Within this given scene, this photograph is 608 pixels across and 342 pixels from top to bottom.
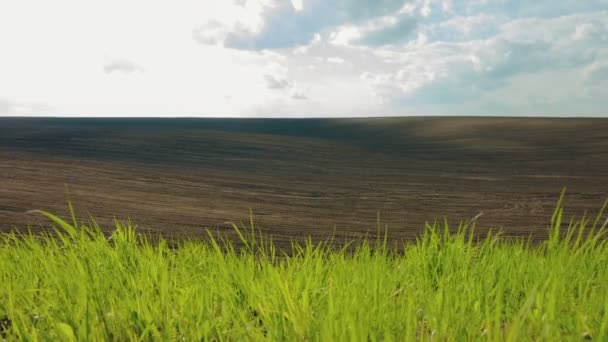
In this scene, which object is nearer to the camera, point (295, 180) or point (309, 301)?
point (309, 301)

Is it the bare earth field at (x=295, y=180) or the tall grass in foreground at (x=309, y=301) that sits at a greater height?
the tall grass in foreground at (x=309, y=301)

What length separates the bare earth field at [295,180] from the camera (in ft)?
17.6

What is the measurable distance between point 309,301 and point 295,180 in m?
7.22

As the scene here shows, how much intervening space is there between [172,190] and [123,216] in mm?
1748

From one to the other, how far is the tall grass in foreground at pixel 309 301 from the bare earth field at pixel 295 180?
260cm

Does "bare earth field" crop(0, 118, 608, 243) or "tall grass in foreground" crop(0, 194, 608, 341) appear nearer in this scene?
"tall grass in foreground" crop(0, 194, 608, 341)

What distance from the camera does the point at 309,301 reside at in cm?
150

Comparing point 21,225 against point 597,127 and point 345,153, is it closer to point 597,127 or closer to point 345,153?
point 345,153

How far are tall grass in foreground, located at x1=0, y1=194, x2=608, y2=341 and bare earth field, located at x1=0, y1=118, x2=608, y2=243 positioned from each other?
8.53 ft

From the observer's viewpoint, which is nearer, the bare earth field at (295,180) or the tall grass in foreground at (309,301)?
the tall grass in foreground at (309,301)

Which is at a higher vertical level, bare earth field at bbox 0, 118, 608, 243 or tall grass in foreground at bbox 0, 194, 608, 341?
tall grass in foreground at bbox 0, 194, 608, 341

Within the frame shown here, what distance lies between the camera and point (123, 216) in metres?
5.12

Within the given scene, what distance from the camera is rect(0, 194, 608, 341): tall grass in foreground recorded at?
1.19m

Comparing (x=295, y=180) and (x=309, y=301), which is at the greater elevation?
(x=309, y=301)
